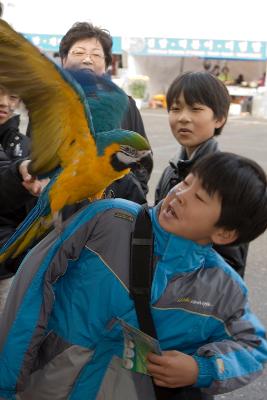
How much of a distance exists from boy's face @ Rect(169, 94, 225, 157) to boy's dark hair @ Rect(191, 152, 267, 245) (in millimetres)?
700

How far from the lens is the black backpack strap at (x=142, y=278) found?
132 cm

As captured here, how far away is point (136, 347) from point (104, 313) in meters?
0.13

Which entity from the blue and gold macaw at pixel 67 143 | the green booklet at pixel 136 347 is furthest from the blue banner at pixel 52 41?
the green booklet at pixel 136 347

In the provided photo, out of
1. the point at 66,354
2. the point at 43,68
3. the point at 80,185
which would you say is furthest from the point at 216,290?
the point at 43,68

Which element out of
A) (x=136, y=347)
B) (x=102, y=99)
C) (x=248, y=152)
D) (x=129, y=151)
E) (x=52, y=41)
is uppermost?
(x=102, y=99)

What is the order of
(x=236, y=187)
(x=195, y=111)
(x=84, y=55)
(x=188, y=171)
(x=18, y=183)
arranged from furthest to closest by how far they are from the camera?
1. (x=84, y=55)
2. (x=195, y=111)
3. (x=188, y=171)
4. (x=18, y=183)
5. (x=236, y=187)

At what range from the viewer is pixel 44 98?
66.2 inches

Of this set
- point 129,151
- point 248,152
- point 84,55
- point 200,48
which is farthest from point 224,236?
point 200,48

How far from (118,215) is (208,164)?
0.27 meters

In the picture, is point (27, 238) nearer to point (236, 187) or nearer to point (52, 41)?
point (236, 187)

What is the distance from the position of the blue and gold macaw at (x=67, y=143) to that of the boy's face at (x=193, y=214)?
0.43m

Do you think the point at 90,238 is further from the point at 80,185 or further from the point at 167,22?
the point at 167,22

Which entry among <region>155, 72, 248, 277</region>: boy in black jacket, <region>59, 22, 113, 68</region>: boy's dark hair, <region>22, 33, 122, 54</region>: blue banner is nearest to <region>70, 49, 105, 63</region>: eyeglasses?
<region>59, 22, 113, 68</region>: boy's dark hair

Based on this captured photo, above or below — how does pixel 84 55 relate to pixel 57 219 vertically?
above
